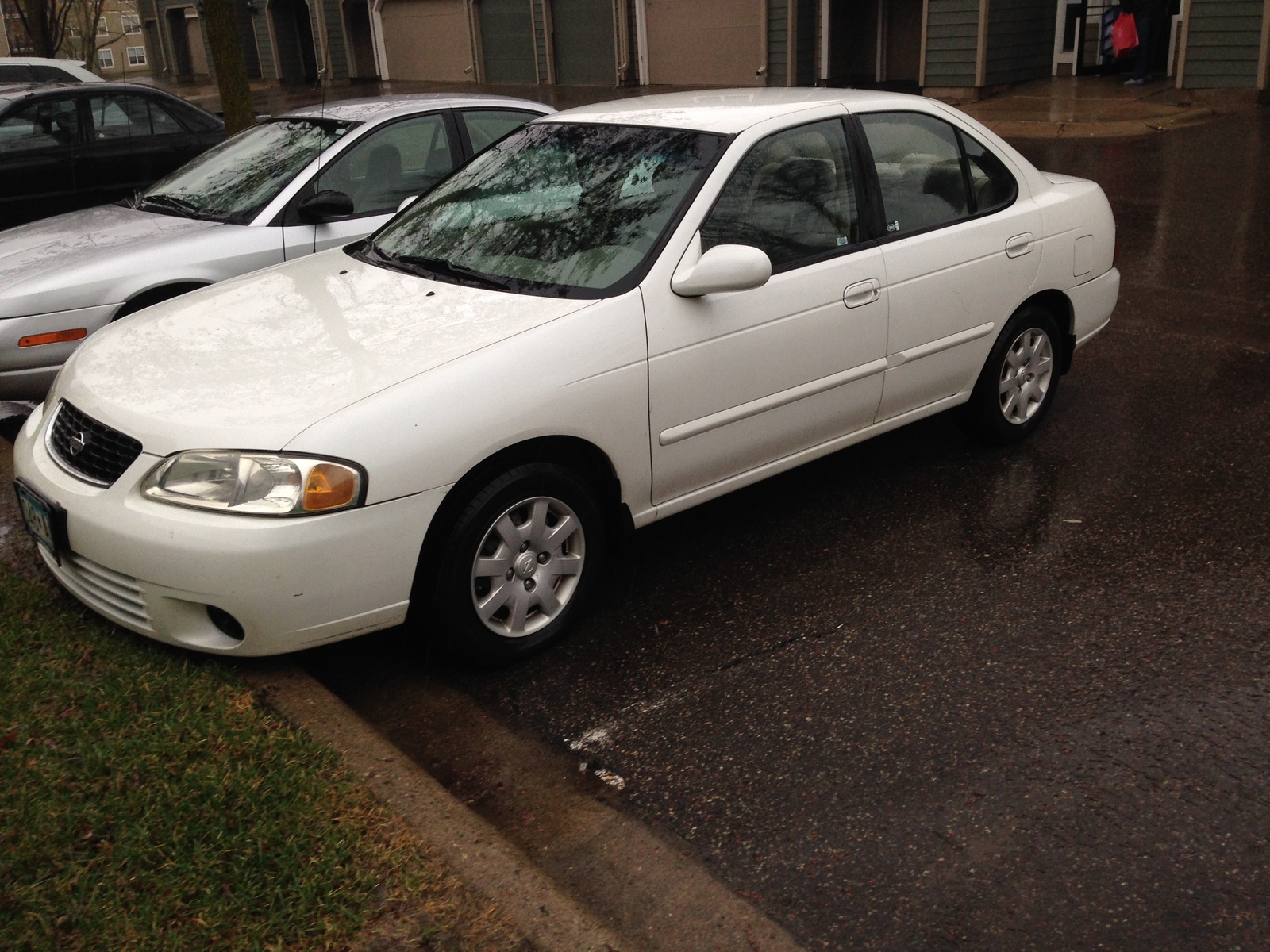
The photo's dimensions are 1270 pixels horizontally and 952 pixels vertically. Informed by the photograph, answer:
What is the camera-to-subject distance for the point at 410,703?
156 inches

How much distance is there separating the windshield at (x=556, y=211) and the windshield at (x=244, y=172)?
1.85 meters

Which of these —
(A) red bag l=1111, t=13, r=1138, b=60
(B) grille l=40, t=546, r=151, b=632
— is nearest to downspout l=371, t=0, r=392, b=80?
(A) red bag l=1111, t=13, r=1138, b=60

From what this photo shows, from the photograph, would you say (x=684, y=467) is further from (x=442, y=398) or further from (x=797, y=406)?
(x=442, y=398)

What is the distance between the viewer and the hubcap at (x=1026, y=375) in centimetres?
570

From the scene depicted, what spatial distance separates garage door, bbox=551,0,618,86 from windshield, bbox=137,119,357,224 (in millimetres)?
16402

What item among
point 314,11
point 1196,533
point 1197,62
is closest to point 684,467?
point 1196,533

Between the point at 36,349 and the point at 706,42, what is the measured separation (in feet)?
55.8

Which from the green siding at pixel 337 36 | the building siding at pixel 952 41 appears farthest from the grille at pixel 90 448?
the green siding at pixel 337 36

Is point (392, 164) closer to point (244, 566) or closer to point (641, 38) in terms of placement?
point (244, 566)

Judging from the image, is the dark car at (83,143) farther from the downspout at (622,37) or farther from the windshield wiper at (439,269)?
the downspout at (622,37)

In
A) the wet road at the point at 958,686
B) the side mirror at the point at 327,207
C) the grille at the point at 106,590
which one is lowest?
the wet road at the point at 958,686

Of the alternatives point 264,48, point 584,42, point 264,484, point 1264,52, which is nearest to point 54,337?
point 264,484

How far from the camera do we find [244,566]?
137 inches

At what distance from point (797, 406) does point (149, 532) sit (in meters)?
2.37
